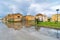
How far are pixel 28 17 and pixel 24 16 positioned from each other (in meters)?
2.78

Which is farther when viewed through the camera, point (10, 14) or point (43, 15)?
point (10, 14)

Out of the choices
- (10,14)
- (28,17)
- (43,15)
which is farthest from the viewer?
(10,14)

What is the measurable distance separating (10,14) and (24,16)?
10.1 metres

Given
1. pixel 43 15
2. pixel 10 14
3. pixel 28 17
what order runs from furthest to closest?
pixel 10 14 → pixel 28 17 → pixel 43 15

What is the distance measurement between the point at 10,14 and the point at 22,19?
8.74 meters

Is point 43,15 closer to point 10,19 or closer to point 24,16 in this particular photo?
point 24,16

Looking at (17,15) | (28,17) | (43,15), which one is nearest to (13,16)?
(17,15)

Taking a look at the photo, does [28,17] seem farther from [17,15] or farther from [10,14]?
[10,14]

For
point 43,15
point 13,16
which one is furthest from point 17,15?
point 43,15

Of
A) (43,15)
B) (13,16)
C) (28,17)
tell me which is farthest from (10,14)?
(43,15)

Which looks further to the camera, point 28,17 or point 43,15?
point 28,17

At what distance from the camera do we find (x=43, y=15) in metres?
75.2

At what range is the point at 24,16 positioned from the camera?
8919 centimetres

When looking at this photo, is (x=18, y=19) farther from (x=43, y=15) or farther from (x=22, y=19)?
(x=43, y=15)
